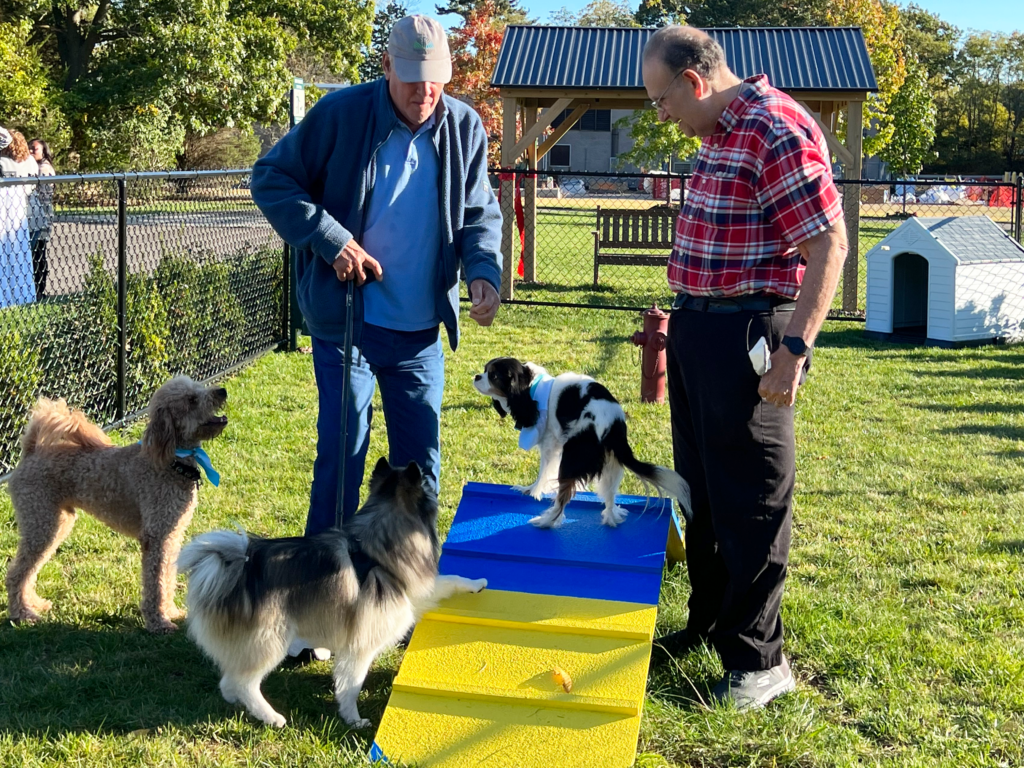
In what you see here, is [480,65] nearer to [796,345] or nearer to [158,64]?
[158,64]

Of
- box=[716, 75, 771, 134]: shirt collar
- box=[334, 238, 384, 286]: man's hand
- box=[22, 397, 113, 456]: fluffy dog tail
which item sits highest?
box=[716, 75, 771, 134]: shirt collar

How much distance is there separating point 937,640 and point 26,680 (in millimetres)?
3638

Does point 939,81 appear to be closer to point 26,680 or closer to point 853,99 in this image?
point 853,99

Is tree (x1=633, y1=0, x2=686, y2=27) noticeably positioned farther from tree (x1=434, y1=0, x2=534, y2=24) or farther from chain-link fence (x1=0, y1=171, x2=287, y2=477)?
chain-link fence (x1=0, y1=171, x2=287, y2=477)

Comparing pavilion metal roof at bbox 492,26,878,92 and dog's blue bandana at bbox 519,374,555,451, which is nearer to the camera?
dog's blue bandana at bbox 519,374,555,451

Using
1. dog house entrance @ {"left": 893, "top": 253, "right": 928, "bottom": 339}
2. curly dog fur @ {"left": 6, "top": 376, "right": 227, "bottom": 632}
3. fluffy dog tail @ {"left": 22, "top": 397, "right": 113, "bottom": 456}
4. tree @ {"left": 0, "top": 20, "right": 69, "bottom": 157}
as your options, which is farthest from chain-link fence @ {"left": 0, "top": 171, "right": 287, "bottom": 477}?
tree @ {"left": 0, "top": 20, "right": 69, "bottom": 157}

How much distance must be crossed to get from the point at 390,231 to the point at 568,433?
1.41 m

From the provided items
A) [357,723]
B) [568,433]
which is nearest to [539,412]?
[568,433]

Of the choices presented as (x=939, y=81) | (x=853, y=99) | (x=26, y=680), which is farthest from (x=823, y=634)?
(x=939, y=81)

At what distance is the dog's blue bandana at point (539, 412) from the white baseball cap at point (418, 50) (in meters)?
1.77

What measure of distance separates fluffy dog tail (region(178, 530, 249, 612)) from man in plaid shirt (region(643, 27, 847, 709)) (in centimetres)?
165

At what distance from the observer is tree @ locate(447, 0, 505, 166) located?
38.2 meters

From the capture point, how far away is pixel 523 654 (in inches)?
134

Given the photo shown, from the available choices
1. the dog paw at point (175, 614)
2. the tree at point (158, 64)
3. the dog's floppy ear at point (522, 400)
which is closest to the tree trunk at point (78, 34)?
the tree at point (158, 64)
